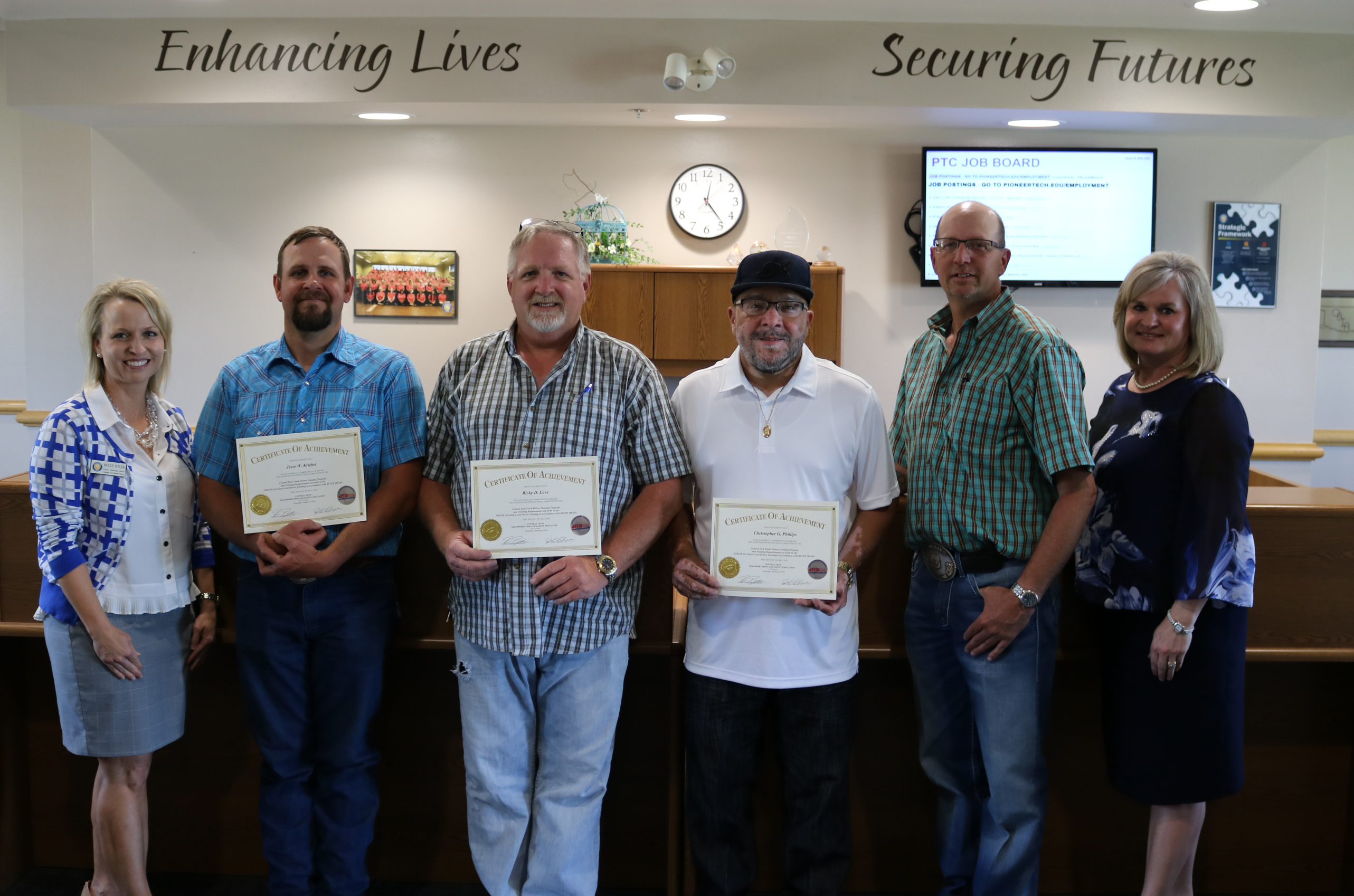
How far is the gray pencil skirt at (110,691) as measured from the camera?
216 cm

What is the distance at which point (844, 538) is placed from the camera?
215cm

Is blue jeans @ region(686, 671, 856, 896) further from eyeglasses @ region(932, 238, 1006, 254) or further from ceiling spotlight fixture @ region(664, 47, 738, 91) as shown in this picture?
ceiling spotlight fixture @ region(664, 47, 738, 91)

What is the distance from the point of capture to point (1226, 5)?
435 cm

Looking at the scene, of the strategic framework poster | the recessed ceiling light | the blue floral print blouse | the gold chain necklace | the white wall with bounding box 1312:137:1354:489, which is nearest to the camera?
the blue floral print blouse

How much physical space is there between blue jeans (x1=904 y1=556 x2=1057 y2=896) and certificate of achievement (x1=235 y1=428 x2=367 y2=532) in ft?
4.19

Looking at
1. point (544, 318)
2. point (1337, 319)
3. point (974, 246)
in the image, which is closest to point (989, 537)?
point (974, 246)

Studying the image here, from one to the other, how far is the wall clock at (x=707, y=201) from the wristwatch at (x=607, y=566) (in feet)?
12.4


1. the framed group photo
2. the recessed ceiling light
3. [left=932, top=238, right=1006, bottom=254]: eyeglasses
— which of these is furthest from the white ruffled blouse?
the recessed ceiling light

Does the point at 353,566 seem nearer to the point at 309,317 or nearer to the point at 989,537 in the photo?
the point at 309,317

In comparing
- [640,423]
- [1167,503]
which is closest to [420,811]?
[640,423]

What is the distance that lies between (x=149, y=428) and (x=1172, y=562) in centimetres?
224

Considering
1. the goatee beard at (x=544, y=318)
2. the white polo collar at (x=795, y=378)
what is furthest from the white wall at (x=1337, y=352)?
the goatee beard at (x=544, y=318)

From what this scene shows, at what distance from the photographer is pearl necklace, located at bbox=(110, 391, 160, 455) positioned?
7.23 ft

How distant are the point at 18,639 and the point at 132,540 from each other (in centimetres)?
79
